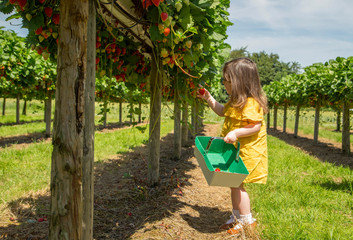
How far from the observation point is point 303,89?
10.9 m

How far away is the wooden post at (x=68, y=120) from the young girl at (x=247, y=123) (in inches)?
55.8

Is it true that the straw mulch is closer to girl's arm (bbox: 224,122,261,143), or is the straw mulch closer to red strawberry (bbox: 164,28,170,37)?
girl's arm (bbox: 224,122,261,143)

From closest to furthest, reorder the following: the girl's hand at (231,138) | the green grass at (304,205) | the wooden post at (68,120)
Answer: the wooden post at (68,120) → the girl's hand at (231,138) → the green grass at (304,205)

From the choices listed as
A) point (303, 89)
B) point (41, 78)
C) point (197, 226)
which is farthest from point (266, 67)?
point (197, 226)

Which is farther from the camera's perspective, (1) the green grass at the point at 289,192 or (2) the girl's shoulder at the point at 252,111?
(1) the green grass at the point at 289,192

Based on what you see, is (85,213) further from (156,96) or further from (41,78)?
(41,78)

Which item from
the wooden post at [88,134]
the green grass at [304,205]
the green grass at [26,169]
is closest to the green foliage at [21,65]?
the green grass at [26,169]

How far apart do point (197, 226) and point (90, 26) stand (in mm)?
2181

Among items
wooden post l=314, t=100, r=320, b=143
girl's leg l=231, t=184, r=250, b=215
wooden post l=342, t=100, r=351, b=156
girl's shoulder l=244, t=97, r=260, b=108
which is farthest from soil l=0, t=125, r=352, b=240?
wooden post l=314, t=100, r=320, b=143

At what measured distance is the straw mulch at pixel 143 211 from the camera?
236 centimetres

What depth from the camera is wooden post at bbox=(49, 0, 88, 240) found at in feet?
4.29

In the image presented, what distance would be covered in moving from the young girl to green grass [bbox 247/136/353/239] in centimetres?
29

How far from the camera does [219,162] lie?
2.44m

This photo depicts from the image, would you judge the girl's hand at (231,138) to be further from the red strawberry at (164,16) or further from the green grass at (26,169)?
the green grass at (26,169)
